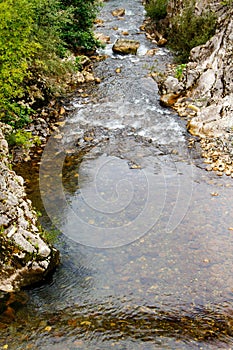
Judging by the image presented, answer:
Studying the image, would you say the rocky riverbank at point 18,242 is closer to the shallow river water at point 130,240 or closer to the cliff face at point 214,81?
the shallow river water at point 130,240

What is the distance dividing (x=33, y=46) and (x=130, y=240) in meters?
7.98

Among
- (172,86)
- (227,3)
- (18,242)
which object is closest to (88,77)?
(172,86)

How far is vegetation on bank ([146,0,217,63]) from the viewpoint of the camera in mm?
17406

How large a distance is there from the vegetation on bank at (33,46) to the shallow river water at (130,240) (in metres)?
1.83

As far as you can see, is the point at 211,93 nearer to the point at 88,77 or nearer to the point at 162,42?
the point at 88,77

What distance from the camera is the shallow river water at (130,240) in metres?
5.92

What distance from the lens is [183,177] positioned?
1047cm

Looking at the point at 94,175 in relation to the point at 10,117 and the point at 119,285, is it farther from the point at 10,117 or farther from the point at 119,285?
the point at 119,285

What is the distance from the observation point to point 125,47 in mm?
19578

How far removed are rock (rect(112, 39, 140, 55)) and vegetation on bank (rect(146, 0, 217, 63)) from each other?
6.90ft

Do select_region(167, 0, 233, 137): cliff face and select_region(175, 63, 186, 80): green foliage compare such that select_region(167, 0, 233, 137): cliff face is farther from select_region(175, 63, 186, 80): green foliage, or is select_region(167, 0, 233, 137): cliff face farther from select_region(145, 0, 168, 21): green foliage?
select_region(145, 0, 168, 21): green foliage

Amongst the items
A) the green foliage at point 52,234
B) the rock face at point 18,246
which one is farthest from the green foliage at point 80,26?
the rock face at point 18,246

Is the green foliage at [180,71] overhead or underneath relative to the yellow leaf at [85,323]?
overhead

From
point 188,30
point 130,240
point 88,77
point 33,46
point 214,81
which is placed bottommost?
point 130,240
